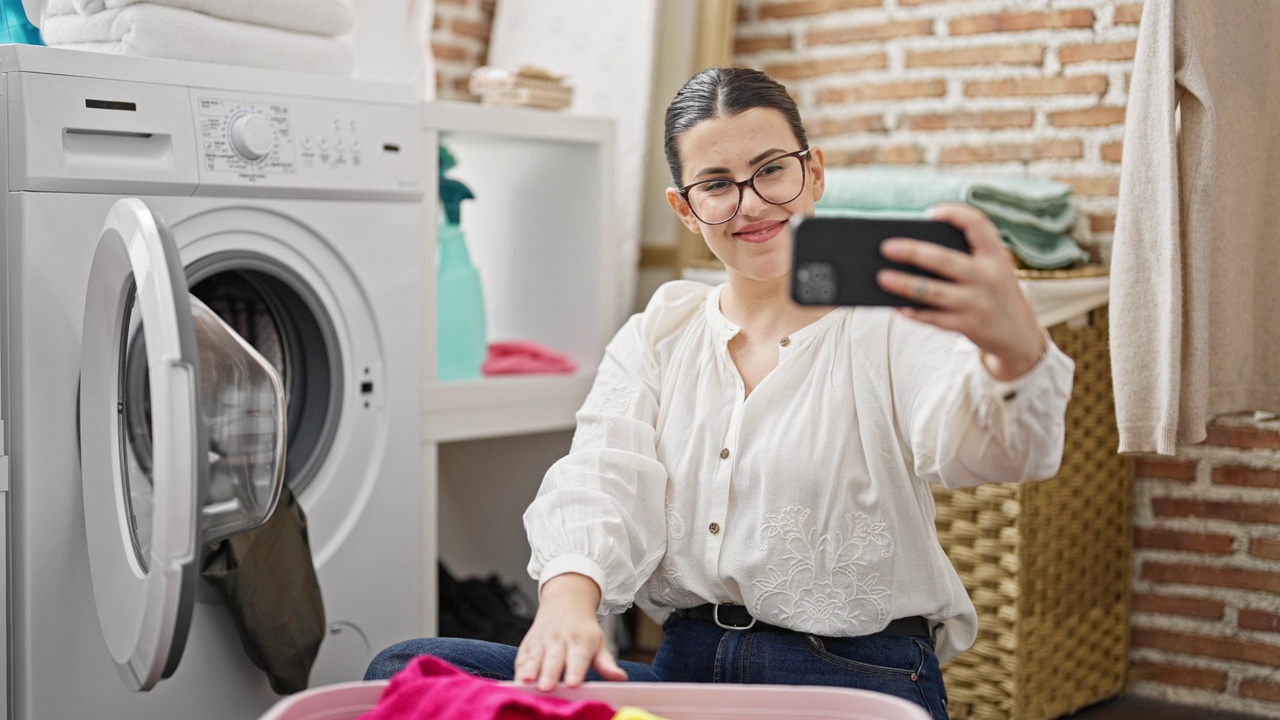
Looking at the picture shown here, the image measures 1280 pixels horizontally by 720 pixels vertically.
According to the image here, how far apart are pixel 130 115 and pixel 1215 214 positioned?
58.3 inches

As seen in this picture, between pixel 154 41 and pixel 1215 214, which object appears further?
pixel 154 41

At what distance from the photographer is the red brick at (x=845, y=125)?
2.69 meters

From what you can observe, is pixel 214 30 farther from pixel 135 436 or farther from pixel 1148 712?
pixel 1148 712

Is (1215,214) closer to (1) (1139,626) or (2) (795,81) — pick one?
(1) (1139,626)

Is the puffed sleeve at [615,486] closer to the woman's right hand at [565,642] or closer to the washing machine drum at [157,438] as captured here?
the woman's right hand at [565,642]

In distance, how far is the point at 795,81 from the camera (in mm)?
2818

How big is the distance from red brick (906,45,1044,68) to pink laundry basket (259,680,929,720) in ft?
5.79

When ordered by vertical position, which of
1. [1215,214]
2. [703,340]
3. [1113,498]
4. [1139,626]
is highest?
[1215,214]

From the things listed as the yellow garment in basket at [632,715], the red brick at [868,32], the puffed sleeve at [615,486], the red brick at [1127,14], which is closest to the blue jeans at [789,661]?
the puffed sleeve at [615,486]

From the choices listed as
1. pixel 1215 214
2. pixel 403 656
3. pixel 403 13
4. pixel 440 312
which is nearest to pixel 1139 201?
pixel 1215 214

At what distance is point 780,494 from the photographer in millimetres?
1341

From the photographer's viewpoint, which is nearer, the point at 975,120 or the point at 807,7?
the point at 975,120

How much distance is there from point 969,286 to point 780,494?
45 cm

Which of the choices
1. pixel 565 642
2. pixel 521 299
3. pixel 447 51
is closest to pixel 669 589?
pixel 565 642
